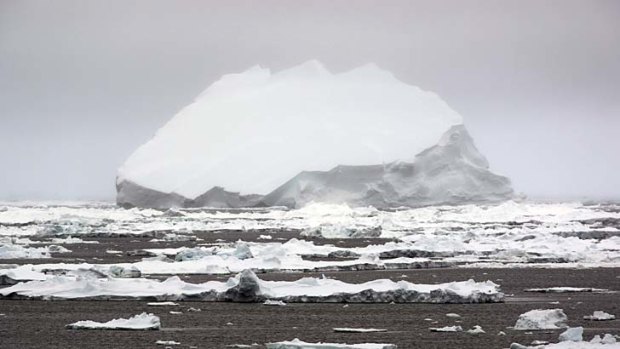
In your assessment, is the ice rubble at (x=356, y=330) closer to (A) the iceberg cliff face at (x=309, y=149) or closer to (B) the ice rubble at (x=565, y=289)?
(B) the ice rubble at (x=565, y=289)

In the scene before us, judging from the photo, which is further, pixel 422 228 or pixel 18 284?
pixel 422 228

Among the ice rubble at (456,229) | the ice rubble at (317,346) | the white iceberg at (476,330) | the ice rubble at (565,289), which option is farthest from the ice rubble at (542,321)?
the ice rubble at (456,229)

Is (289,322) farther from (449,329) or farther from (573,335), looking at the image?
(573,335)

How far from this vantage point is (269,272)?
14469mm

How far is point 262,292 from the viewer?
35.2ft

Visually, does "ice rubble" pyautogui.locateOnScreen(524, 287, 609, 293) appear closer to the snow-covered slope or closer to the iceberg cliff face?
the snow-covered slope

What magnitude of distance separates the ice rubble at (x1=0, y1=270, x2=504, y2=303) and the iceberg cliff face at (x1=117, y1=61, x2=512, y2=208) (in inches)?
1247

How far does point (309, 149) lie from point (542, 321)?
3785 centimetres

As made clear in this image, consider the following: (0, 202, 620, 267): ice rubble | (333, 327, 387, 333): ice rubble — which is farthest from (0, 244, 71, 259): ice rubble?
(333, 327, 387, 333): ice rubble

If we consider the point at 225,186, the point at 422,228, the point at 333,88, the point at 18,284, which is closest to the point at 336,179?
the point at 225,186

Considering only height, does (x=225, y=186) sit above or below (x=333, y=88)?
below

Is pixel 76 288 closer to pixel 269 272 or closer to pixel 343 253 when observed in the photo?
pixel 269 272

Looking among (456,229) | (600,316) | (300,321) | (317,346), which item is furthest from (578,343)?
(456,229)

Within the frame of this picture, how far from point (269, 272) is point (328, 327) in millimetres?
5842
